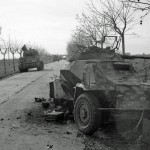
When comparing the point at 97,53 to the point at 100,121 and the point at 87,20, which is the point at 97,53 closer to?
the point at 100,121

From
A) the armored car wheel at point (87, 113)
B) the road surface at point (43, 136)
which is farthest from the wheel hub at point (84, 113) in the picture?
the road surface at point (43, 136)

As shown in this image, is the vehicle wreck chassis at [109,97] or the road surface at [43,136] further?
the vehicle wreck chassis at [109,97]

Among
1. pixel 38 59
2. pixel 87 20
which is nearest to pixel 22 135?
pixel 87 20

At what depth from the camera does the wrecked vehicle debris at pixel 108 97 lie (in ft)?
18.9

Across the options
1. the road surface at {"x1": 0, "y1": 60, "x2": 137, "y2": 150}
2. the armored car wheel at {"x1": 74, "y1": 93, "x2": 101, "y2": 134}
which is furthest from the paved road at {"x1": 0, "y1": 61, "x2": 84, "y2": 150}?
the armored car wheel at {"x1": 74, "y1": 93, "x2": 101, "y2": 134}

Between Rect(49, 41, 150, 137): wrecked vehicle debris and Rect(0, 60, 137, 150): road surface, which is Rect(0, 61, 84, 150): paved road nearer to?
Rect(0, 60, 137, 150): road surface

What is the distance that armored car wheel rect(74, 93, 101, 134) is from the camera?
5.95m

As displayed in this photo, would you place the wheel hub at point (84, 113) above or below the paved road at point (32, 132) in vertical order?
above

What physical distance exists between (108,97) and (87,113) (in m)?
0.55

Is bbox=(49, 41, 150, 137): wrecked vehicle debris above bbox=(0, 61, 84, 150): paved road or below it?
above

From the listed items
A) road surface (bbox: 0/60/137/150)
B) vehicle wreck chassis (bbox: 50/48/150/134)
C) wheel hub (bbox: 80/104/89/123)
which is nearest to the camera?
road surface (bbox: 0/60/137/150)

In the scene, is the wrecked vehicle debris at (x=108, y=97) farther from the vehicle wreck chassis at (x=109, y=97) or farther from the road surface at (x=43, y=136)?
the road surface at (x=43, y=136)

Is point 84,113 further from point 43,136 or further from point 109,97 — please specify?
point 43,136

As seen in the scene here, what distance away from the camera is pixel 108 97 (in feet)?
20.0
